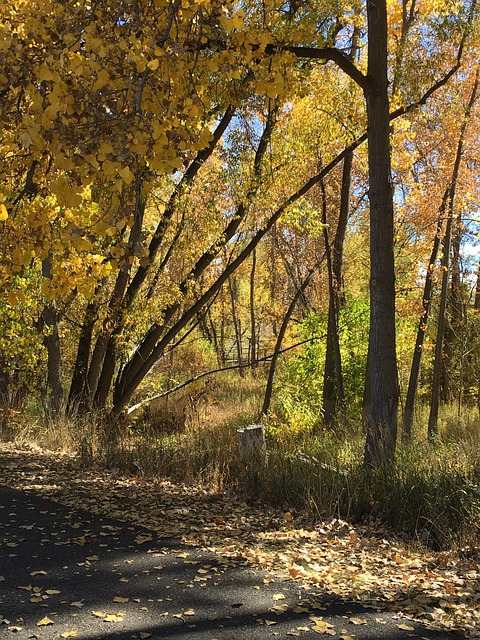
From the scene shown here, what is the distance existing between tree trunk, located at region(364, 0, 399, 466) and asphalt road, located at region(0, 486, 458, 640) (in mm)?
2787

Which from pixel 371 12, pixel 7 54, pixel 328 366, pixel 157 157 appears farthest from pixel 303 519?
pixel 328 366

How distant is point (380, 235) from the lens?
22.5 ft

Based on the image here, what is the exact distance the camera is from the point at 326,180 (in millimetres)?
15141

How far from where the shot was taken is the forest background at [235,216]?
3.61 metres

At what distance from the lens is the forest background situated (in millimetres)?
3609

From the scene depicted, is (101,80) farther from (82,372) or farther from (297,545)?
(82,372)

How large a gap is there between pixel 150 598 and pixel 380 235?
436cm

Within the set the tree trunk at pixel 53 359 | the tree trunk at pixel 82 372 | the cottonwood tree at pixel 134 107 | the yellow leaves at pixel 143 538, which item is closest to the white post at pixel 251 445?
the cottonwood tree at pixel 134 107

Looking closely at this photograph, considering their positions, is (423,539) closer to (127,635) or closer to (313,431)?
(127,635)

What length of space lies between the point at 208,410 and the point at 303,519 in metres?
10.4

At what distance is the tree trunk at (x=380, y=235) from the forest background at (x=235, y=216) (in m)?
0.02

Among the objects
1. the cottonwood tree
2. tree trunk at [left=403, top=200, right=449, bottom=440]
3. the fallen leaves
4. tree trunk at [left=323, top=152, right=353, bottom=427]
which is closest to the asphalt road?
the fallen leaves

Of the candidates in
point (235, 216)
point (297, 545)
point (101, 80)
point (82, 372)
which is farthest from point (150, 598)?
point (82, 372)

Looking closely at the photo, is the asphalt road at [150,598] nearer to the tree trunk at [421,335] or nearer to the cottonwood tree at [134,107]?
the cottonwood tree at [134,107]
